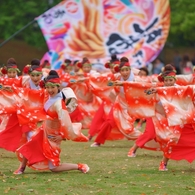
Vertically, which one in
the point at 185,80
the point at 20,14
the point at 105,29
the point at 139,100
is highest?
the point at 139,100

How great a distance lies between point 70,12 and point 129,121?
6.69m

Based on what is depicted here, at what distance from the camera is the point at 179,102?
1022 cm

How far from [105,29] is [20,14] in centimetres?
1023

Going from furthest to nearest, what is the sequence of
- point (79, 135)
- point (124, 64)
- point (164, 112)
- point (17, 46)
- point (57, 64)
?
point (17, 46), point (57, 64), point (124, 64), point (164, 112), point (79, 135)

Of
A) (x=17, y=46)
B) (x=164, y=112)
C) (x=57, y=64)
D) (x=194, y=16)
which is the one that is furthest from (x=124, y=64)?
(x=17, y=46)

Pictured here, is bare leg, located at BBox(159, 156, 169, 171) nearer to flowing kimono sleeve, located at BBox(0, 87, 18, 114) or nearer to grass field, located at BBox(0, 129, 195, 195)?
grass field, located at BBox(0, 129, 195, 195)

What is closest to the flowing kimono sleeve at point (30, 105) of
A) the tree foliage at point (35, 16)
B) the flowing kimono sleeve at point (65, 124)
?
the flowing kimono sleeve at point (65, 124)

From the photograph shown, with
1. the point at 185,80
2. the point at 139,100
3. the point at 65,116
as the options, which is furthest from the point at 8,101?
the point at 185,80

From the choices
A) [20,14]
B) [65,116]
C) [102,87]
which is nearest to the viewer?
[65,116]

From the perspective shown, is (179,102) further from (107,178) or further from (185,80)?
(185,80)

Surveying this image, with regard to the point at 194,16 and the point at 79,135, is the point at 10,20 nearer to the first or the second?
the point at 194,16

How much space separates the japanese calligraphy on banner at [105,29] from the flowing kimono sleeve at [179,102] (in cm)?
896

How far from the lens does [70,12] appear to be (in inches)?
759

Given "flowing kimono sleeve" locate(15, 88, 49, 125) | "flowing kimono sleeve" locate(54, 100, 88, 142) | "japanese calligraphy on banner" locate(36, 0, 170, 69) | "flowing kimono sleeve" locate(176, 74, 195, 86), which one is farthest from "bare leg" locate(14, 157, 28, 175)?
"japanese calligraphy on banner" locate(36, 0, 170, 69)
